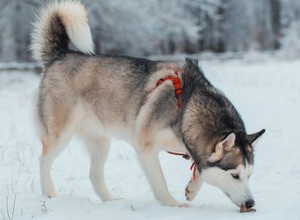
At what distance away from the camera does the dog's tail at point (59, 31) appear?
5.98 metres

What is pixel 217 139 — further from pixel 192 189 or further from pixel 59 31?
pixel 59 31

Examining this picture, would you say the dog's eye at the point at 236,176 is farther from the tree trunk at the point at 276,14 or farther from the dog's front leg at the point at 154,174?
the tree trunk at the point at 276,14

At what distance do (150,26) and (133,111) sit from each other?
23.3 meters

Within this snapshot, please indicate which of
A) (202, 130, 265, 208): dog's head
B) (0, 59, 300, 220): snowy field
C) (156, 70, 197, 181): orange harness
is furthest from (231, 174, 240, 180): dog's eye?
(156, 70, 197, 181): orange harness

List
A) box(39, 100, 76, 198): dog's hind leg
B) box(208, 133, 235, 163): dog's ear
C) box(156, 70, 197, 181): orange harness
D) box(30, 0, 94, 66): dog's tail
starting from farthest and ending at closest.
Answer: box(30, 0, 94, 66): dog's tail < box(39, 100, 76, 198): dog's hind leg < box(156, 70, 197, 181): orange harness < box(208, 133, 235, 163): dog's ear

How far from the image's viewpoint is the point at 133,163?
23.4ft

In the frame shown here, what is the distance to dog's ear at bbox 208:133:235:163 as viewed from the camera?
417 cm

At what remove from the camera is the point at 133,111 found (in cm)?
530

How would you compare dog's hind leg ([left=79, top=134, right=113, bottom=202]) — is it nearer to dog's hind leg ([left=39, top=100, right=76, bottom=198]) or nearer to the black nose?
dog's hind leg ([left=39, top=100, right=76, bottom=198])

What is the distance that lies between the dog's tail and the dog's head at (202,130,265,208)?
2.32m

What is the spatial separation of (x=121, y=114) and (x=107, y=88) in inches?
12.8

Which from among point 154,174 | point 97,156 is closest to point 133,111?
point 154,174

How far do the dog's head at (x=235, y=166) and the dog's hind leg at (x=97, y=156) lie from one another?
5.62ft

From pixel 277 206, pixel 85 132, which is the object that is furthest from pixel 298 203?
pixel 85 132
